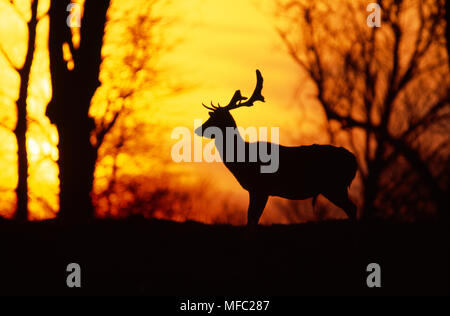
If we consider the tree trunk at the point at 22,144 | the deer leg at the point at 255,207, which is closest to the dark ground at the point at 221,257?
the deer leg at the point at 255,207

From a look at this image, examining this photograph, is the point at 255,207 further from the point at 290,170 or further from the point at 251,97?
the point at 251,97

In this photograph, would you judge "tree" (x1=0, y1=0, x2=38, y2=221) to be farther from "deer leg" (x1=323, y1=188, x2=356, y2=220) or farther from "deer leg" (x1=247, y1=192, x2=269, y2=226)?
"deer leg" (x1=323, y1=188, x2=356, y2=220)

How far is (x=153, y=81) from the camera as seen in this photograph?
13.2m

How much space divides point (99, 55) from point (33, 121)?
1.91 metres

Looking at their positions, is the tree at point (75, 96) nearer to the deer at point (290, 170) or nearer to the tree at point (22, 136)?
the tree at point (22, 136)

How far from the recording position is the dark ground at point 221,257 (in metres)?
9.09

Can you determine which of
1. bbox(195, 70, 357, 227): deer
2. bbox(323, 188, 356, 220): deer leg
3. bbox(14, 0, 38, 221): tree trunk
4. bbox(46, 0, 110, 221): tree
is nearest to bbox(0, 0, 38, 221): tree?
bbox(14, 0, 38, 221): tree trunk

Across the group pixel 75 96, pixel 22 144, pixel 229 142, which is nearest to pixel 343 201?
pixel 229 142

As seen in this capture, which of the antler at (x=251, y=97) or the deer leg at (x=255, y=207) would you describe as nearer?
the deer leg at (x=255, y=207)

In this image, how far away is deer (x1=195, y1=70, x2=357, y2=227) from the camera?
10781mm

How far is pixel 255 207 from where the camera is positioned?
10406mm

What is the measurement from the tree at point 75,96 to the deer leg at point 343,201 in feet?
14.0

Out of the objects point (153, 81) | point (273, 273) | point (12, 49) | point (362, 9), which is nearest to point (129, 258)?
point (273, 273)

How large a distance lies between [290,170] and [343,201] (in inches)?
37.7
